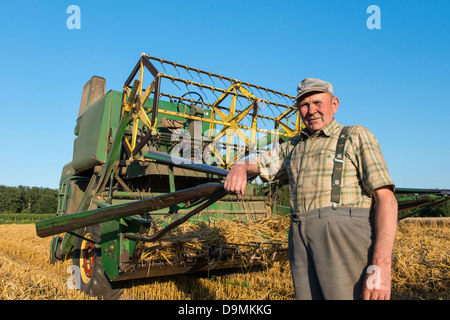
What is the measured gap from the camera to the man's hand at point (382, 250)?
123 centimetres

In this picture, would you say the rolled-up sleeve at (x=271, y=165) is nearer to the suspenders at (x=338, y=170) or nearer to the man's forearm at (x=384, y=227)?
the suspenders at (x=338, y=170)

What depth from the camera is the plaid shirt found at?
1402 millimetres

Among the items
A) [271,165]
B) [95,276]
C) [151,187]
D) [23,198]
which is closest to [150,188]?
[151,187]

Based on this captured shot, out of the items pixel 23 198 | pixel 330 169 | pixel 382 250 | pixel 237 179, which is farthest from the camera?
pixel 23 198

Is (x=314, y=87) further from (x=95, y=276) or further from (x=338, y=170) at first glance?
(x=95, y=276)

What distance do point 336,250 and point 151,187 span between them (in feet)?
13.3

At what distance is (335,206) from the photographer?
141 cm

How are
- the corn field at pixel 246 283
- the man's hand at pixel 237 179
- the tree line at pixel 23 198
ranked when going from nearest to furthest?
1. the man's hand at pixel 237 179
2. the corn field at pixel 246 283
3. the tree line at pixel 23 198

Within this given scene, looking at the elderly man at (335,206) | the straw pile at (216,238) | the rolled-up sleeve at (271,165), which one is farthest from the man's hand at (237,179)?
the straw pile at (216,238)

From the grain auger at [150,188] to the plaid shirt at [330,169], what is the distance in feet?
1.44

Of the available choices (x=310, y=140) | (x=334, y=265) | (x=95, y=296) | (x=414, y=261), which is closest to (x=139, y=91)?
(x=95, y=296)

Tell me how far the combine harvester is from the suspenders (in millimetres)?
559

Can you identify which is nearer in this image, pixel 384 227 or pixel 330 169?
pixel 384 227

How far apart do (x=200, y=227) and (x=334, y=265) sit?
240 centimetres
